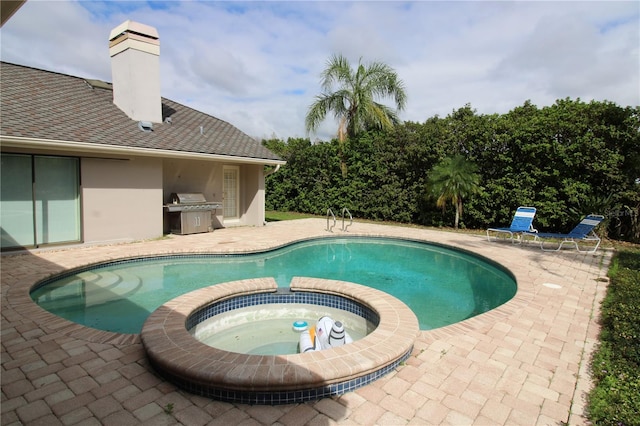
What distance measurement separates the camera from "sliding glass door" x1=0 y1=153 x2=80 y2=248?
9148 millimetres

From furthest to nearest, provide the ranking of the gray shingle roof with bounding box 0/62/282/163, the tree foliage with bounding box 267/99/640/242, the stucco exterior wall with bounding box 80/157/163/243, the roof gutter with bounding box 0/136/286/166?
the tree foliage with bounding box 267/99/640/242 → the stucco exterior wall with bounding box 80/157/163/243 → the gray shingle roof with bounding box 0/62/282/163 → the roof gutter with bounding box 0/136/286/166

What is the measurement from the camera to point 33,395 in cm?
322

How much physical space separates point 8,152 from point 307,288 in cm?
877

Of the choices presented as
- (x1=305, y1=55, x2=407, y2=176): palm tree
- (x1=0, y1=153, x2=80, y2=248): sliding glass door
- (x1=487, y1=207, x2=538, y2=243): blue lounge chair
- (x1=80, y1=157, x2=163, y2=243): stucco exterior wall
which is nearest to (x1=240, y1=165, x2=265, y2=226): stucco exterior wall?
(x1=80, y1=157, x2=163, y2=243): stucco exterior wall

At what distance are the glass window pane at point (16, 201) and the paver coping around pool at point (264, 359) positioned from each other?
7.42 m

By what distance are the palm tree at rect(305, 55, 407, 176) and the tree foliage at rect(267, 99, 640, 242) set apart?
0.97m

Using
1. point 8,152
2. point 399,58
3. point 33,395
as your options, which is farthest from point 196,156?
point 399,58

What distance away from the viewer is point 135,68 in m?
12.4

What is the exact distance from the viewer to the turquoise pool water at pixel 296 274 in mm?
6492

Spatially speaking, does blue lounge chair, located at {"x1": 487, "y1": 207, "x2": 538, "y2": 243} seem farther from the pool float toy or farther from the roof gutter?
the roof gutter

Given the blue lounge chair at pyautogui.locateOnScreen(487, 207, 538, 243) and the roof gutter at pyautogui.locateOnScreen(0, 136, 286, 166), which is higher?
the roof gutter at pyautogui.locateOnScreen(0, 136, 286, 166)

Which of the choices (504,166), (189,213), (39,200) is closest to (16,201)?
(39,200)

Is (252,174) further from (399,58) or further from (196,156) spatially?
(399,58)

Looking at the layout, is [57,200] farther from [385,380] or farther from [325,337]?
[385,380]
